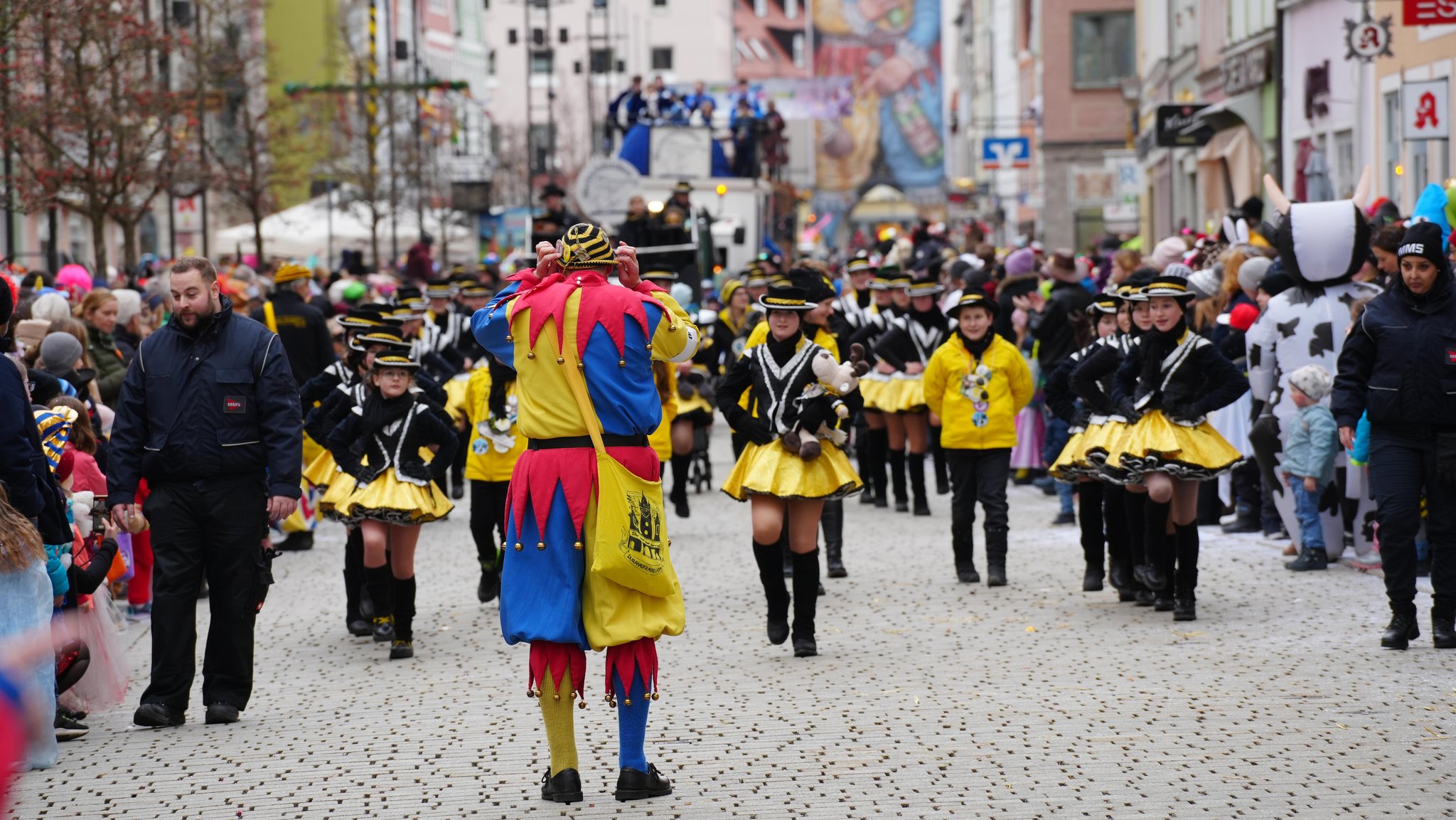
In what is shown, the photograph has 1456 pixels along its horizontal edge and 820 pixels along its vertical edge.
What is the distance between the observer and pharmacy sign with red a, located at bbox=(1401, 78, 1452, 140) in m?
15.9

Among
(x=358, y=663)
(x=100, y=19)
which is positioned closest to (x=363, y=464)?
(x=358, y=663)

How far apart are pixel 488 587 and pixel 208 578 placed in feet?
12.0

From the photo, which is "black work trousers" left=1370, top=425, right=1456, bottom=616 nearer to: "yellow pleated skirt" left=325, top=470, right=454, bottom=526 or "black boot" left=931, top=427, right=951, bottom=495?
"yellow pleated skirt" left=325, top=470, right=454, bottom=526

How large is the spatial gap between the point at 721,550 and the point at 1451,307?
5954 millimetres

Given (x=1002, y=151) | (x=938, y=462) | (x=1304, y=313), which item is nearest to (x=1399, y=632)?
(x=1304, y=313)

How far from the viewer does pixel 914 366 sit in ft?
52.1

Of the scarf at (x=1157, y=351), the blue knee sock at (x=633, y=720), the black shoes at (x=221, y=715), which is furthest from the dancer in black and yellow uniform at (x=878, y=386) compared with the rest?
the blue knee sock at (x=633, y=720)

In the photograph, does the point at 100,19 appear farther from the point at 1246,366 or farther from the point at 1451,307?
the point at 1451,307

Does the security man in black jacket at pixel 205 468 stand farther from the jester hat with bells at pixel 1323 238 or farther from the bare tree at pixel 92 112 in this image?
the bare tree at pixel 92 112

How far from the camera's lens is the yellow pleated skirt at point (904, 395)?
52.1 feet

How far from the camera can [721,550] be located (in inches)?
547

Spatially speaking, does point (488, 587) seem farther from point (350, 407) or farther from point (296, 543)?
point (296, 543)

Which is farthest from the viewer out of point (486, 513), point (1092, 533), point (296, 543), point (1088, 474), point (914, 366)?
point (914, 366)

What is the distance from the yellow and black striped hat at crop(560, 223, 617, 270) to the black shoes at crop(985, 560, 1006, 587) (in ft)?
18.1
